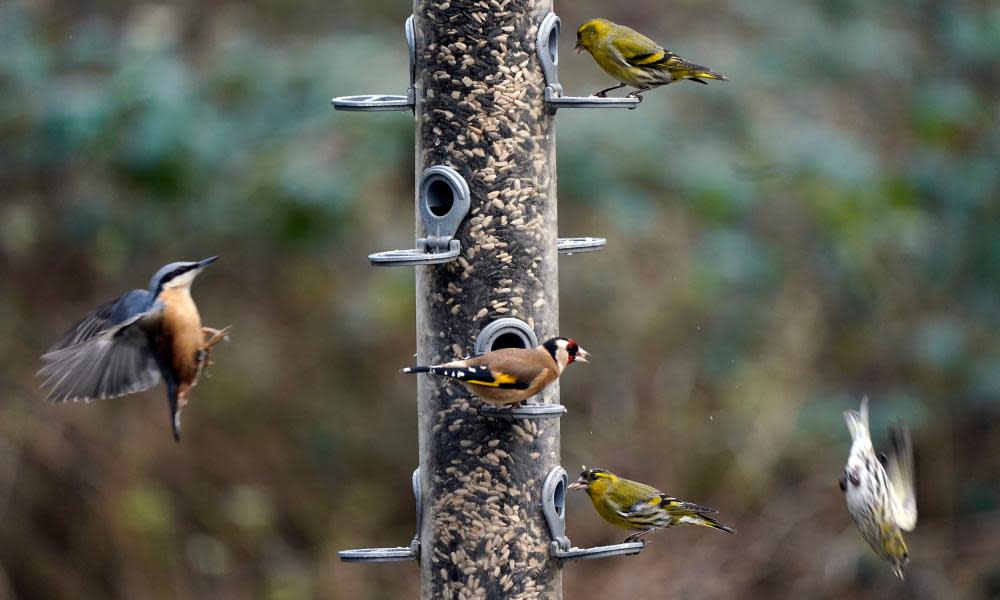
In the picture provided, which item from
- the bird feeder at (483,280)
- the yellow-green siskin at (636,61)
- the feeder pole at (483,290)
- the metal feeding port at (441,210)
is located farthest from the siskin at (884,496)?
the metal feeding port at (441,210)

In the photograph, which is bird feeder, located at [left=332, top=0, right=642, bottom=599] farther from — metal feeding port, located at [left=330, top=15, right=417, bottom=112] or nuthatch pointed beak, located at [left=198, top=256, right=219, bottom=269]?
nuthatch pointed beak, located at [left=198, top=256, right=219, bottom=269]

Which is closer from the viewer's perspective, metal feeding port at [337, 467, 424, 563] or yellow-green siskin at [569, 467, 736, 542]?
metal feeding port at [337, 467, 424, 563]

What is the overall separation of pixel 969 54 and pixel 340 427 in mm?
5674

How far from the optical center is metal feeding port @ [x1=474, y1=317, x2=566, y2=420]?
5.84 m

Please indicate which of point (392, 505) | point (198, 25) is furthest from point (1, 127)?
point (392, 505)

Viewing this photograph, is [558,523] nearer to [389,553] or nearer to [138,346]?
[389,553]

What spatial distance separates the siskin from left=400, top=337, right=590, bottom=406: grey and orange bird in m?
1.80

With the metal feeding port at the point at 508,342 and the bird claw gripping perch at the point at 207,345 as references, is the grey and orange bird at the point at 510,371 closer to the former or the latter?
the metal feeding port at the point at 508,342

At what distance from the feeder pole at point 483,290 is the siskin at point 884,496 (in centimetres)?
159

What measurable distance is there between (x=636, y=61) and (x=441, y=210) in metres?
1.07

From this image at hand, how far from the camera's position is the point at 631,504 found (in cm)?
633

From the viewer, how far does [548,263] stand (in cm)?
621

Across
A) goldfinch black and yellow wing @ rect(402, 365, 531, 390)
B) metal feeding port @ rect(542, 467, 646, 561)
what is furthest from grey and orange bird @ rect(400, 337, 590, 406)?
metal feeding port @ rect(542, 467, 646, 561)

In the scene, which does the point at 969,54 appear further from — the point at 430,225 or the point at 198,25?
the point at 430,225
